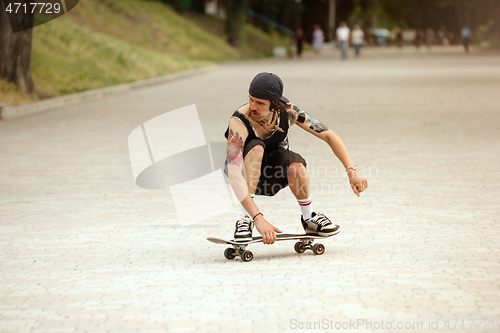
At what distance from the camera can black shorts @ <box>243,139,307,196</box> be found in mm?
5422

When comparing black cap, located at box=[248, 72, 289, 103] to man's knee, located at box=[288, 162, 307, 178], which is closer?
black cap, located at box=[248, 72, 289, 103]

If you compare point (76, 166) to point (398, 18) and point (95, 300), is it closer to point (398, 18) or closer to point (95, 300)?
point (95, 300)

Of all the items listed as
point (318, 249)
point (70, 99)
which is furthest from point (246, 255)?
point (70, 99)

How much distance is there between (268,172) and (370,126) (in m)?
8.55

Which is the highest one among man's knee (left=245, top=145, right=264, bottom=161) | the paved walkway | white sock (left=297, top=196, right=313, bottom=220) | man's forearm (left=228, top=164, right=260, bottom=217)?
man's knee (left=245, top=145, right=264, bottom=161)

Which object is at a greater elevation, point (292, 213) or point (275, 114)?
point (275, 114)

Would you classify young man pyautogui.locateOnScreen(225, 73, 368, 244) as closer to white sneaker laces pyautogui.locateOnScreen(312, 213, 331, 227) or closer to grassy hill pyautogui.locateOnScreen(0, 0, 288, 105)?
white sneaker laces pyautogui.locateOnScreen(312, 213, 331, 227)

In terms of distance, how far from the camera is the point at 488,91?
21.0 metres

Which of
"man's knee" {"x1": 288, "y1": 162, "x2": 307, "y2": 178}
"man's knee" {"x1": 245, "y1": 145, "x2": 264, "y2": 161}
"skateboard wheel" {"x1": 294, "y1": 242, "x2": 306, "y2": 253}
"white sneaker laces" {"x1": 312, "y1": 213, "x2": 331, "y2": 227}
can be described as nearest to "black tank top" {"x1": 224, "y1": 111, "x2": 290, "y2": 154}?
"man's knee" {"x1": 245, "y1": 145, "x2": 264, "y2": 161}

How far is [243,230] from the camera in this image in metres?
5.41

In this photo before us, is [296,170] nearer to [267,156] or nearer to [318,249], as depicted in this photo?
[267,156]

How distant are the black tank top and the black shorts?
0.13 feet

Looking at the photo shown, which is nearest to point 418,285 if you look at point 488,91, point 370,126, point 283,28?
point 370,126

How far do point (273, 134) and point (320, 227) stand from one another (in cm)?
74
